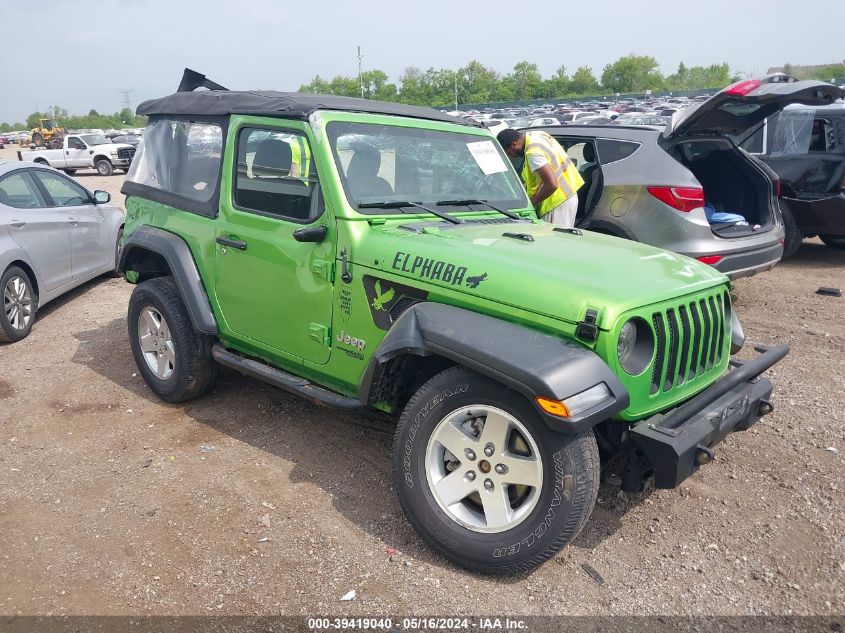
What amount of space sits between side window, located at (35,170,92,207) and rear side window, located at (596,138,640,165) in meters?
5.66

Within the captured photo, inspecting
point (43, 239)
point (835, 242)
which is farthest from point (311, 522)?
point (835, 242)

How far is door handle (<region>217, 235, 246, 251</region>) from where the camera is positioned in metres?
3.93

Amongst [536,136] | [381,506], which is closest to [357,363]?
[381,506]

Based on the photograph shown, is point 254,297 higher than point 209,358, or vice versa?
point 254,297

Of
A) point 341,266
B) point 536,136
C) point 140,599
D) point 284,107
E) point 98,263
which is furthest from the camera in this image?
point 98,263

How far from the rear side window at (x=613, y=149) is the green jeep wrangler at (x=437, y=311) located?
234 cm

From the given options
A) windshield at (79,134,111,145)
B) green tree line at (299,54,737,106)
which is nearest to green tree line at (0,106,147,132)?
green tree line at (299,54,737,106)

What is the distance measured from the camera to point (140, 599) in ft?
9.23

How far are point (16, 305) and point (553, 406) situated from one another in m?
5.64

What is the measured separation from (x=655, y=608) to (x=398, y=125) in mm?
2840

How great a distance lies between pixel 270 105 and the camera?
385cm

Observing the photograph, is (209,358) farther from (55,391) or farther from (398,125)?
(398,125)

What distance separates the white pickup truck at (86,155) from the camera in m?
24.5

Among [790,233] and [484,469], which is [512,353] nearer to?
[484,469]
